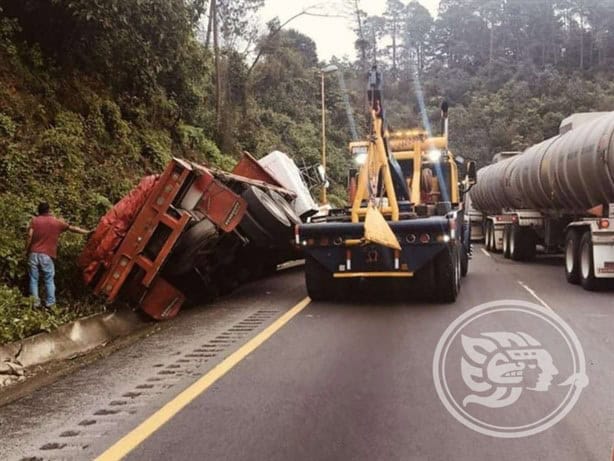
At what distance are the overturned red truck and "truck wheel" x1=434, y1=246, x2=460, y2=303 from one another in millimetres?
2883

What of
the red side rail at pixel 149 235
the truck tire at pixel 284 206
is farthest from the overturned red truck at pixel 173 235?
the truck tire at pixel 284 206

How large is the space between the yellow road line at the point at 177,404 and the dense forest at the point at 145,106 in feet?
7.53

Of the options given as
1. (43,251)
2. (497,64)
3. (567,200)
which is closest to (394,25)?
(497,64)

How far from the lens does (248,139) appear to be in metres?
32.2

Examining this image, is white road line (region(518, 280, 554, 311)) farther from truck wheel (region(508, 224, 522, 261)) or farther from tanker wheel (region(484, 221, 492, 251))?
tanker wheel (region(484, 221, 492, 251))

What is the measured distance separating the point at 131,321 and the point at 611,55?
8840cm

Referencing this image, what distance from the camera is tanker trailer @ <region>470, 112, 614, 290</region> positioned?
12094 millimetres

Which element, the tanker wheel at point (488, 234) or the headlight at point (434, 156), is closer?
the headlight at point (434, 156)

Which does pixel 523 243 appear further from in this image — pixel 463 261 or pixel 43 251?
pixel 43 251

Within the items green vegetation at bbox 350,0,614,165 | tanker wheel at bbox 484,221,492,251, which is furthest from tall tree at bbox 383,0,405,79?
tanker wheel at bbox 484,221,492,251

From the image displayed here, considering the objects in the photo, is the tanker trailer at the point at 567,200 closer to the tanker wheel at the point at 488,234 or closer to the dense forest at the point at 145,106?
the tanker wheel at the point at 488,234

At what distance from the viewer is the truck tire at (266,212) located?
11258 millimetres

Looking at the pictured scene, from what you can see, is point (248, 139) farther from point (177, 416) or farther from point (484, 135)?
point (484, 135)

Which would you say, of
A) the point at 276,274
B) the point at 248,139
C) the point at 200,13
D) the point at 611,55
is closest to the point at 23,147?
the point at 276,274
